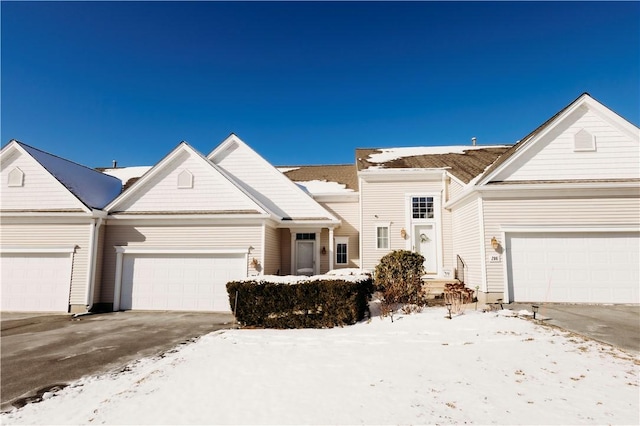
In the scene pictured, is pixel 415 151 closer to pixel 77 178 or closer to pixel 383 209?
pixel 383 209

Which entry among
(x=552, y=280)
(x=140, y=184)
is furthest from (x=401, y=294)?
(x=140, y=184)

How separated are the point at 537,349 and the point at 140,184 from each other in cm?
1397

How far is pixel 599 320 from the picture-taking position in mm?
8719

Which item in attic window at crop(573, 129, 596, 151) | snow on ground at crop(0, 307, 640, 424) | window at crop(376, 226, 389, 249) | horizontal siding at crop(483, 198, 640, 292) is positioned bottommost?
snow on ground at crop(0, 307, 640, 424)

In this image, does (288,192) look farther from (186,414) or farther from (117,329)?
(186,414)

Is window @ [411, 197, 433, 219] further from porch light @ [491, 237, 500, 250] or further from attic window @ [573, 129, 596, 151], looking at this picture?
attic window @ [573, 129, 596, 151]

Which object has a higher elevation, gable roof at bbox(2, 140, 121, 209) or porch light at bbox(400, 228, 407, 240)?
gable roof at bbox(2, 140, 121, 209)

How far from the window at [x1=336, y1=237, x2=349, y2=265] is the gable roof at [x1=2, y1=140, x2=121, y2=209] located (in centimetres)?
1024

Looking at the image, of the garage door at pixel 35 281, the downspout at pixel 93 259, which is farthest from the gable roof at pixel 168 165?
the garage door at pixel 35 281

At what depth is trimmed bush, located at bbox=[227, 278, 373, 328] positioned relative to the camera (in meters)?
9.15

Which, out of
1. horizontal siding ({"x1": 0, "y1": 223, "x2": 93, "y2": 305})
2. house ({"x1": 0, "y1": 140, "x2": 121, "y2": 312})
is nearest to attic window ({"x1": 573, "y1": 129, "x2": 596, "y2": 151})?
house ({"x1": 0, "y1": 140, "x2": 121, "y2": 312})

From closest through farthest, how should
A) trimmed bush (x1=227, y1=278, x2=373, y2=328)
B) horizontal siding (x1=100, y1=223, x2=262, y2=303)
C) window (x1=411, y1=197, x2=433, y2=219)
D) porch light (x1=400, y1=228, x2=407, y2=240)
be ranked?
trimmed bush (x1=227, y1=278, x2=373, y2=328), horizontal siding (x1=100, y1=223, x2=262, y2=303), porch light (x1=400, y1=228, x2=407, y2=240), window (x1=411, y1=197, x2=433, y2=219)

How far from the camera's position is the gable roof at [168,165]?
13.1m

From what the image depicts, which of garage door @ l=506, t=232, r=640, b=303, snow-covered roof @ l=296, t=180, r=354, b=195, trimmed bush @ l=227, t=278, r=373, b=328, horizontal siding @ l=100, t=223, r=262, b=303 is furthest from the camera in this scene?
snow-covered roof @ l=296, t=180, r=354, b=195
